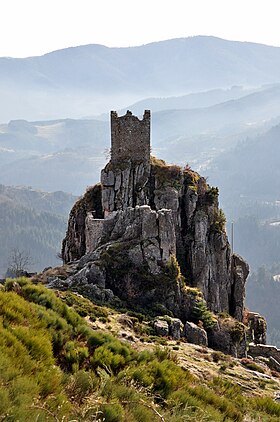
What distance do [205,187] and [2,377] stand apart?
105 feet

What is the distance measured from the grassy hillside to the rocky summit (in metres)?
8.53

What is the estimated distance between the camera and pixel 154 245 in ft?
86.4

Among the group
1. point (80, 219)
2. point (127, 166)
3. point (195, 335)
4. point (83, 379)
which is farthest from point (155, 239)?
point (83, 379)

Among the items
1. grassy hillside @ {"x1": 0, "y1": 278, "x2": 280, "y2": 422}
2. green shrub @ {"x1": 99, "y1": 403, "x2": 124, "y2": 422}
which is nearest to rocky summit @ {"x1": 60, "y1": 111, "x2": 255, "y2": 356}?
grassy hillside @ {"x1": 0, "y1": 278, "x2": 280, "y2": 422}

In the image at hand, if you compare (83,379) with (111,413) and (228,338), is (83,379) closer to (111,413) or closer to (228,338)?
(111,413)

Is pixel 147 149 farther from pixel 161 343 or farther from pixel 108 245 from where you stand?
pixel 161 343

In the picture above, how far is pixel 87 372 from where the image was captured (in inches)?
379

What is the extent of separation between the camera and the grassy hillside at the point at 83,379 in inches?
314

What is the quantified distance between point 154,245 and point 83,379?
17248mm

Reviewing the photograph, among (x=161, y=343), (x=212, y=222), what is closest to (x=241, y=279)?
(x=212, y=222)

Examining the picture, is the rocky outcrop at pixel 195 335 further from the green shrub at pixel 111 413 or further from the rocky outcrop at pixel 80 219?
the rocky outcrop at pixel 80 219

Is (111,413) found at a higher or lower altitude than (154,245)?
lower

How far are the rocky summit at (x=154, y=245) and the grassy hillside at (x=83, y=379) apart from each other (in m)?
8.53

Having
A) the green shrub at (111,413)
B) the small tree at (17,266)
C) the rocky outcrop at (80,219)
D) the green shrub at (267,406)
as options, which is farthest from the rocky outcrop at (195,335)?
the rocky outcrop at (80,219)
